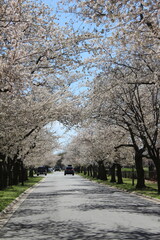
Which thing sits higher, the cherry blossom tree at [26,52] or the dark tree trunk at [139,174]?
the cherry blossom tree at [26,52]

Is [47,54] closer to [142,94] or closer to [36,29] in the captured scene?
[36,29]

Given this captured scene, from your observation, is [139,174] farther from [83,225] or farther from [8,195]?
[83,225]

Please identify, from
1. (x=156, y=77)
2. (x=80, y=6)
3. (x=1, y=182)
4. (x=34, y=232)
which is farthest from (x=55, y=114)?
(x=34, y=232)

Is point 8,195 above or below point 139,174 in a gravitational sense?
below

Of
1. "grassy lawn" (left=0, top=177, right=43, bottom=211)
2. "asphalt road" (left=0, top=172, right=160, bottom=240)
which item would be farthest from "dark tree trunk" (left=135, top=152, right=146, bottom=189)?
"asphalt road" (left=0, top=172, right=160, bottom=240)

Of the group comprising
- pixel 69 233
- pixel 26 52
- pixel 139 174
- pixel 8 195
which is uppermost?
pixel 26 52

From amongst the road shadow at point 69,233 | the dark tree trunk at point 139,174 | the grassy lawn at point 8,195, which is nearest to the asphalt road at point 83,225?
the road shadow at point 69,233

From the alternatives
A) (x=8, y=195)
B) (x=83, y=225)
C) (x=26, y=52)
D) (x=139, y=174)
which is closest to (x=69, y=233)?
(x=83, y=225)

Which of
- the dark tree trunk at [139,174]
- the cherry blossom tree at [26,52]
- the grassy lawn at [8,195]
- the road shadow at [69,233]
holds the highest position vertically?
the cherry blossom tree at [26,52]

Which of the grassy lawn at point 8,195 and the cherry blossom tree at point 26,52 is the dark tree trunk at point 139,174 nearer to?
the grassy lawn at point 8,195

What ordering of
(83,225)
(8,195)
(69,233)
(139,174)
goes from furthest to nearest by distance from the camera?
1. (139,174)
2. (8,195)
3. (83,225)
4. (69,233)

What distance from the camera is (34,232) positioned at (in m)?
9.85

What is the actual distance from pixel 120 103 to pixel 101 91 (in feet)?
18.5

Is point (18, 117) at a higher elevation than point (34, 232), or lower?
higher
